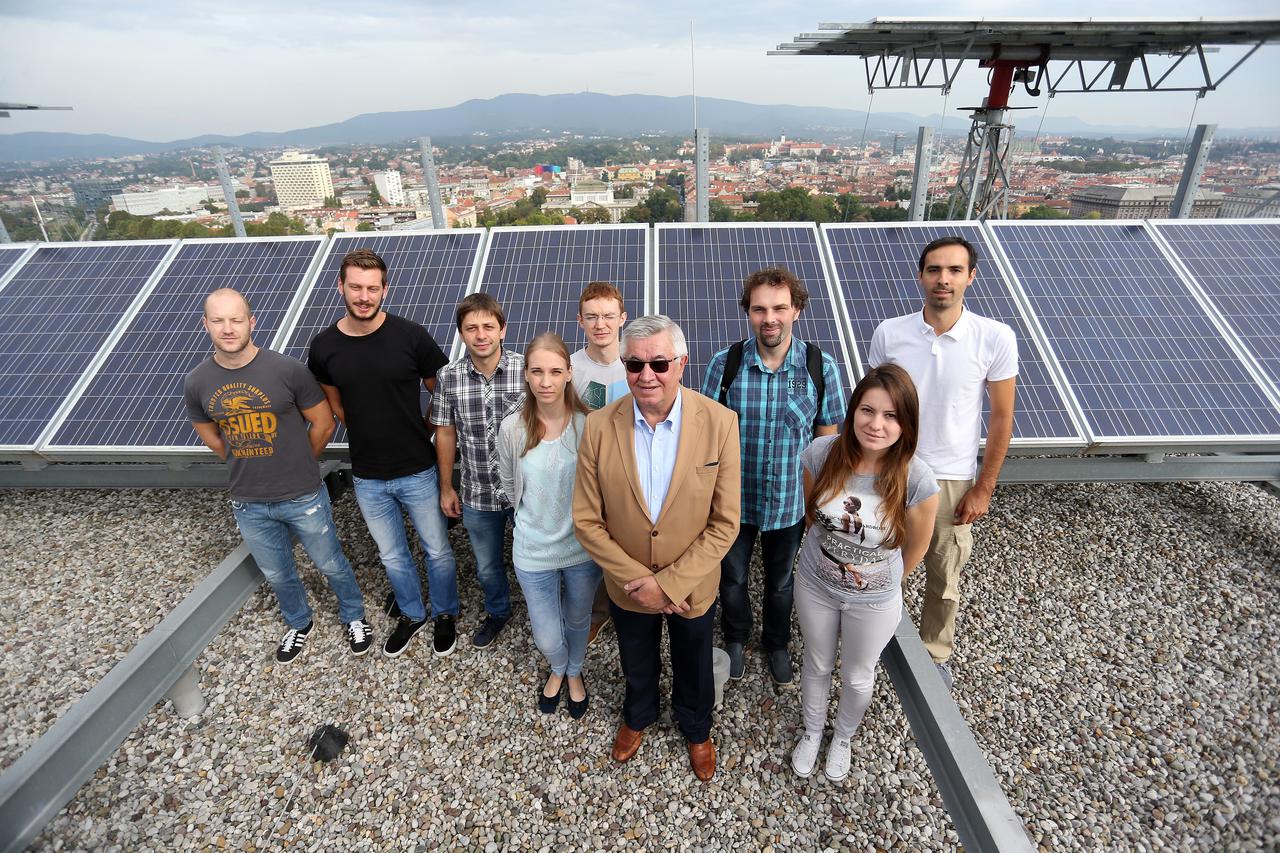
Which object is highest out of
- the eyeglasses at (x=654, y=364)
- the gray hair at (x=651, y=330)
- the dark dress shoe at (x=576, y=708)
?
the gray hair at (x=651, y=330)

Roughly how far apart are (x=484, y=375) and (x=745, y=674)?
8.54 feet

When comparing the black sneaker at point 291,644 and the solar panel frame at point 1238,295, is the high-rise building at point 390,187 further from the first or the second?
the solar panel frame at point 1238,295

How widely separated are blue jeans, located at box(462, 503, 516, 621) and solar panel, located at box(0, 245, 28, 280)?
21.3ft

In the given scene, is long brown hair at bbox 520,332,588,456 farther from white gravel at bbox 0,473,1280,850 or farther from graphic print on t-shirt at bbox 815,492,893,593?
white gravel at bbox 0,473,1280,850

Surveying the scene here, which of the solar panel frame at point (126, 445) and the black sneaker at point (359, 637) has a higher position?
the solar panel frame at point (126, 445)

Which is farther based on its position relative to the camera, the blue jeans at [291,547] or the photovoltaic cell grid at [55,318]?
the photovoltaic cell grid at [55,318]

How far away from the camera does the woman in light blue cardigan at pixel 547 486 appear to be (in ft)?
8.57

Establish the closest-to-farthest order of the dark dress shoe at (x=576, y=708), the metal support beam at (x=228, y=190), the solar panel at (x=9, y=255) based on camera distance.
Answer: the dark dress shoe at (x=576, y=708) < the solar panel at (x=9, y=255) < the metal support beam at (x=228, y=190)

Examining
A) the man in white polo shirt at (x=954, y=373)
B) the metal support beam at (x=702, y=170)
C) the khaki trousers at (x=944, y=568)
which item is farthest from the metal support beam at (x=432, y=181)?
the khaki trousers at (x=944, y=568)

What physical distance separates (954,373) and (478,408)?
2.63 meters

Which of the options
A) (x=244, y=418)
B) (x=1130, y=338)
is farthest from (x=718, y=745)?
(x=1130, y=338)

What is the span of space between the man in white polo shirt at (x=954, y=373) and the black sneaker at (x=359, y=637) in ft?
12.9

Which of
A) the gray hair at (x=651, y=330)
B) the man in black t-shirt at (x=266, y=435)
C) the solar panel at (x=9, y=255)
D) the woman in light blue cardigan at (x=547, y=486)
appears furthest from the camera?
the solar panel at (x=9, y=255)

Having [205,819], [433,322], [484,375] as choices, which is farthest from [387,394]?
[205,819]
